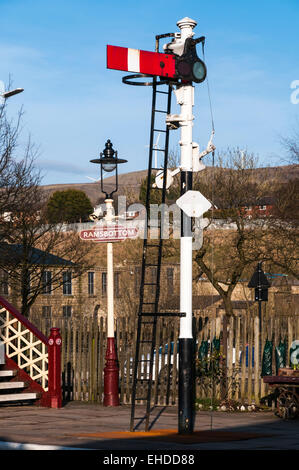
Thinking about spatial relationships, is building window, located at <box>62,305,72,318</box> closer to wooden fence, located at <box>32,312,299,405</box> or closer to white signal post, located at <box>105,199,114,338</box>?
wooden fence, located at <box>32,312,299,405</box>

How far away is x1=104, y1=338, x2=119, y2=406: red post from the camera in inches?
653

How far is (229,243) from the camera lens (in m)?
44.3

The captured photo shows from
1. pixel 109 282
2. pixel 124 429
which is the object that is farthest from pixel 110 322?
pixel 124 429

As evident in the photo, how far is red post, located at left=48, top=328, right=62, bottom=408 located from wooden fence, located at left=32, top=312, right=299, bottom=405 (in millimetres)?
1484

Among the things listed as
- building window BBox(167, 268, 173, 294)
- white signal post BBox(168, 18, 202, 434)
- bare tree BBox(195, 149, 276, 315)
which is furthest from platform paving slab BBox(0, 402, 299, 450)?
building window BBox(167, 268, 173, 294)

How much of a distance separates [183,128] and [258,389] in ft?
19.4

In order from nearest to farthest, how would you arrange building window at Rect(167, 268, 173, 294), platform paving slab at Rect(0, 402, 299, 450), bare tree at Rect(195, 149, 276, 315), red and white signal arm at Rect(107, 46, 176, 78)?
platform paving slab at Rect(0, 402, 299, 450), red and white signal arm at Rect(107, 46, 176, 78), bare tree at Rect(195, 149, 276, 315), building window at Rect(167, 268, 173, 294)

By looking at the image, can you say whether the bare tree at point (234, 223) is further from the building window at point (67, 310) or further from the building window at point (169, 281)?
the building window at point (67, 310)

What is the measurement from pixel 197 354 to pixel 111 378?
173cm

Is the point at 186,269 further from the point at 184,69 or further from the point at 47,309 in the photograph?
the point at 47,309

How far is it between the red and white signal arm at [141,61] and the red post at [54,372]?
6151mm

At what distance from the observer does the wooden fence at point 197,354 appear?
15.9m

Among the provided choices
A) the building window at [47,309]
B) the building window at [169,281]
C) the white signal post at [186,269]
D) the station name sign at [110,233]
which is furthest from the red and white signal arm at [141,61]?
the building window at [47,309]
